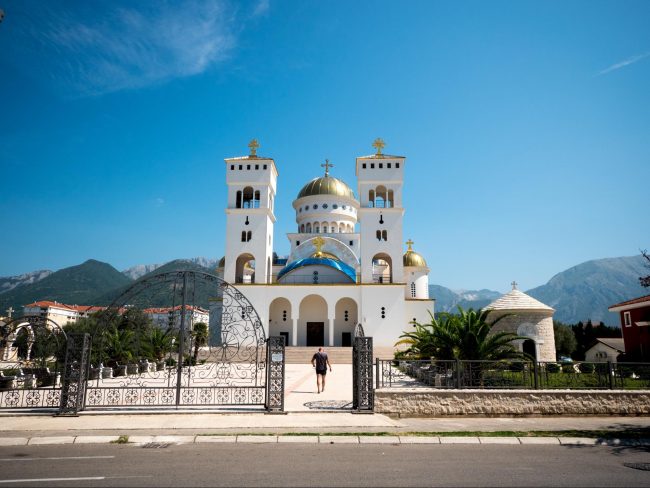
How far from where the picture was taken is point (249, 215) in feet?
121

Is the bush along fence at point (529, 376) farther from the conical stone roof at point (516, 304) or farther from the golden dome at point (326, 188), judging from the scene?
the golden dome at point (326, 188)

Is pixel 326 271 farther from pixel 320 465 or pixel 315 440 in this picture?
pixel 320 465

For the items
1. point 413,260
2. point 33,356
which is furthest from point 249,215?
point 33,356

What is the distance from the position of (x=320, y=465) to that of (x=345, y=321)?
104 ft

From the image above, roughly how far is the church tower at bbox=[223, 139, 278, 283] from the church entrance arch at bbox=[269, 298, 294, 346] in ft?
9.70

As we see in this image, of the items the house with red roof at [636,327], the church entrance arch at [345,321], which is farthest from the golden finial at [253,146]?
the house with red roof at [636,327]

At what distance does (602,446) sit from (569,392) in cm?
278

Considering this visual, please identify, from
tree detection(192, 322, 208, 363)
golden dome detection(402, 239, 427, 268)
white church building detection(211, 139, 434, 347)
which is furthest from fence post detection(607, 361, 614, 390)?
golden dome detection(402, 239, 427, 268)

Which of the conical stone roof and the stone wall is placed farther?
the conical stone roof

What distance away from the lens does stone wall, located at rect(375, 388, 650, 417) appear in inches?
433

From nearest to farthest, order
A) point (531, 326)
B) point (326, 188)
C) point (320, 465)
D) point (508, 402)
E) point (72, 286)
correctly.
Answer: point (320, 465)
point (508, 402)
point (531, 326)
point (326, 188)
point (72, 286)

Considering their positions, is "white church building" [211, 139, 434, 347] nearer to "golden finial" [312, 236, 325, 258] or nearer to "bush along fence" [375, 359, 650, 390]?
"golden finial" [312, 236, 325, 258]

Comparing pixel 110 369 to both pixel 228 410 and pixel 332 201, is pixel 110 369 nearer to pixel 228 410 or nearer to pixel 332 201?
pixel 228 410

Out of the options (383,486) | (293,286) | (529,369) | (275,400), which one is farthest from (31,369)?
(293,286)
